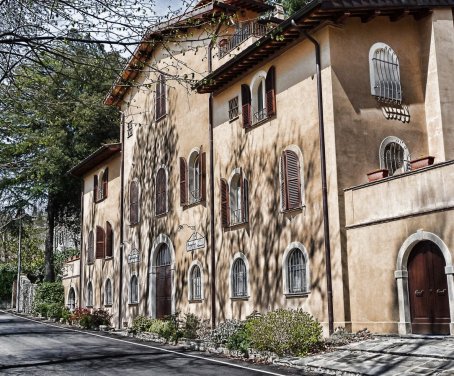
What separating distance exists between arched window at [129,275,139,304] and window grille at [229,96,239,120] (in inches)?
377

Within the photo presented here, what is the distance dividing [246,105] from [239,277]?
5389 mm

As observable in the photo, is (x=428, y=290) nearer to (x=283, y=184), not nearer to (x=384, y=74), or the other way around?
(x=283, y=184)

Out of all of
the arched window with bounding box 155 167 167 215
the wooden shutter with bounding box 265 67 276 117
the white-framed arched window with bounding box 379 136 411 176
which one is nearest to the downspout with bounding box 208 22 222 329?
the wooden shutter with bounding box 265 67 276 117

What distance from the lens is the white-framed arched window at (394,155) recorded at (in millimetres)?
16359

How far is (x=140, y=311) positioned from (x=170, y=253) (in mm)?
3522

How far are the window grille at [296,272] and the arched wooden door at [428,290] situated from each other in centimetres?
318

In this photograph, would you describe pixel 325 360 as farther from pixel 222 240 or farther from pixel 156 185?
pixel 156 185

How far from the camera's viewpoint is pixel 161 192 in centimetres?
2431

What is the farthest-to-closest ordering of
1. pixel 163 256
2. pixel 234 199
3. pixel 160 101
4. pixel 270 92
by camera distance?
pixel 160 101, pixel 163 256, pixel 234 199, pixel 270 92

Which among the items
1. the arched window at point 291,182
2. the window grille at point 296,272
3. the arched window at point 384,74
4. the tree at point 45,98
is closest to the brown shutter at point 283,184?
the arched window at point 291,182

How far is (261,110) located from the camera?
61.8ft

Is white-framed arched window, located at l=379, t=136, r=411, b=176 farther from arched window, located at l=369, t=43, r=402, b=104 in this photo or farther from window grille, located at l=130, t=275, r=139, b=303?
window grille, located at l=130, t=275, r=139, b=303

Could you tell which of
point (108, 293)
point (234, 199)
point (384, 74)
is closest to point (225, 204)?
point (234, 199)

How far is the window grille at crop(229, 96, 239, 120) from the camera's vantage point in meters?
20.0
